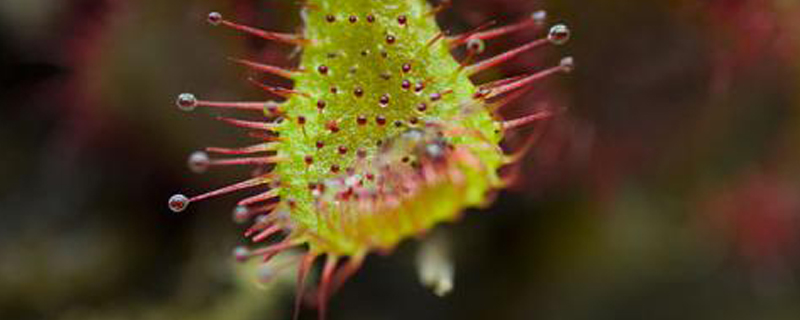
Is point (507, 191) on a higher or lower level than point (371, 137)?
lower

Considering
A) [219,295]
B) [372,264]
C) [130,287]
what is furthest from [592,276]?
[130,287]

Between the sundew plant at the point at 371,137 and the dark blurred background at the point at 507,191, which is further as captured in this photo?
the dark blurred background at the point at 507,191

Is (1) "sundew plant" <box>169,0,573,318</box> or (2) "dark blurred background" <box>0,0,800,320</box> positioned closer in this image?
(1) "sundew plant" <box>169,0,573,318</box>

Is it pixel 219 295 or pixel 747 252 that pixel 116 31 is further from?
pixel 747 252

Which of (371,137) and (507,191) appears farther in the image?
(507,191)
